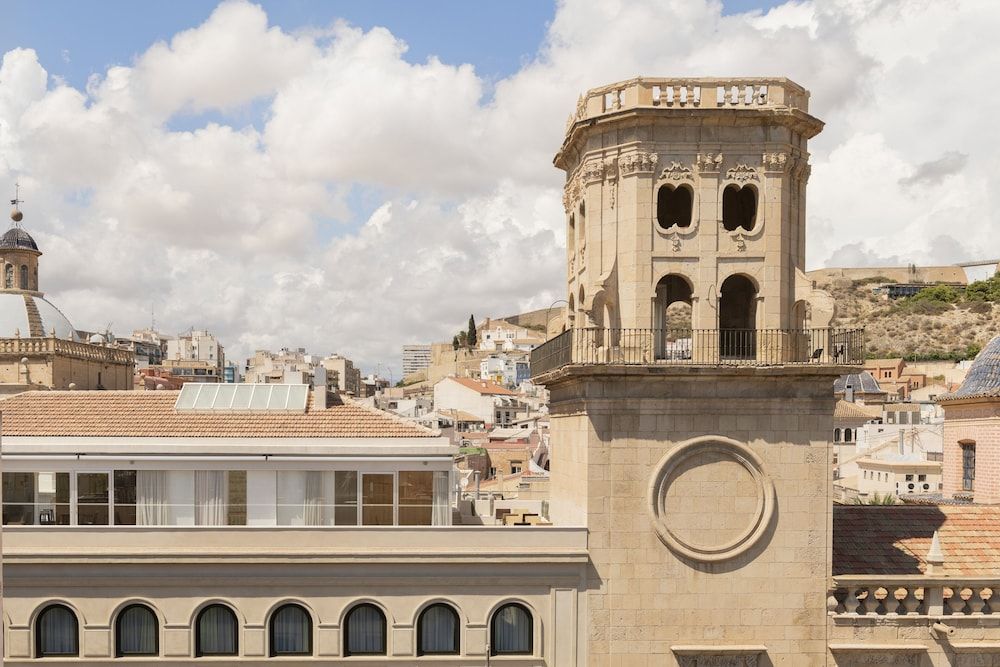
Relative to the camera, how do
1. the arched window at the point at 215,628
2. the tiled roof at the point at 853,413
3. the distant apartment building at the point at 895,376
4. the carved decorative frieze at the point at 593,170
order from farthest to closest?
1. the distant apartment building at the point at 895,376
2. the tiled roof at the point at 853,413
3. the carved decorative frieze at the point at 593,170
4. the arched window at the point at 215,628

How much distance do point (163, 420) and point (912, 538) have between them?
73.8ft

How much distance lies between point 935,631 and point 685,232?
40.8ft

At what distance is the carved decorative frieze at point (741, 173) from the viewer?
77.6ft

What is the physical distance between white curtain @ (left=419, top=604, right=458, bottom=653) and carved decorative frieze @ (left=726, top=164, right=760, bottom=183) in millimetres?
13860

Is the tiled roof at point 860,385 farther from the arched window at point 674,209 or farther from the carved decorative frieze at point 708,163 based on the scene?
the carved decorative frieze at point 708,163

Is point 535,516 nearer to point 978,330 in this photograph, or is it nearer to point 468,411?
point 468,411

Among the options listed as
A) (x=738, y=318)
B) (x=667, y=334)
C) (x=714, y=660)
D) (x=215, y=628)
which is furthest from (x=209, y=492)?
(x=738, y=318)

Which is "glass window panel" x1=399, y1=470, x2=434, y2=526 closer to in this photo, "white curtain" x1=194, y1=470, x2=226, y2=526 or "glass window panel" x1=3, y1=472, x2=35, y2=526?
"white curtain" x1=194, y1=470, x2=226, y2=526

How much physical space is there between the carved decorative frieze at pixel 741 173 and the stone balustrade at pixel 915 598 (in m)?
10.9

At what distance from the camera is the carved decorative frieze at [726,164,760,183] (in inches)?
931

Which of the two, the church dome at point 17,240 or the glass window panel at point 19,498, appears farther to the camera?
the church dome at point 17,240

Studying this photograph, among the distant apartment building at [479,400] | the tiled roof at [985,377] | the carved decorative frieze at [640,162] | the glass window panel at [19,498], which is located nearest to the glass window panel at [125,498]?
the glass window panel at [19,498]

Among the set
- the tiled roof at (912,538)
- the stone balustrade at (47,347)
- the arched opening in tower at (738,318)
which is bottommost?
the tiled roof at (912,538)

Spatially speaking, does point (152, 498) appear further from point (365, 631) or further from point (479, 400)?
point (479, 400)
